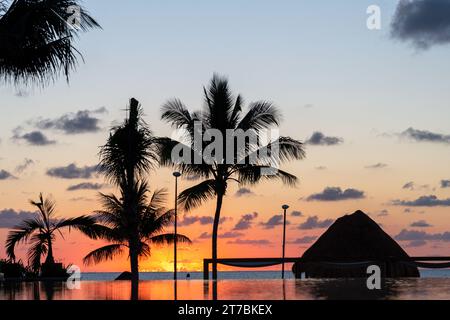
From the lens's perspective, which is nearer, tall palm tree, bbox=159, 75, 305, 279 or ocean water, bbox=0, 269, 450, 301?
ocean water, bbox=0, 269, 450, 301

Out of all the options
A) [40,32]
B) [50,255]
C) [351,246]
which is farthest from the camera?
[351,246]

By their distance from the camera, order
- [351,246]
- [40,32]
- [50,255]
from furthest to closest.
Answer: [351,246] < [50,255] < [40,32]

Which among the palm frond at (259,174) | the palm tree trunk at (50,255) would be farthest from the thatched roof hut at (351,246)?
the palm tree trunk at (50,255)

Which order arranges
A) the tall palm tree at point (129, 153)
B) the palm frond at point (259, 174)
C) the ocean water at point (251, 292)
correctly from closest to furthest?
the ocean water at point (251, 292) → the tall palm tree at point (129, 153) → the palm frond at point (259, 174)

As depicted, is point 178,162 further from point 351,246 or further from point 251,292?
point 251,292

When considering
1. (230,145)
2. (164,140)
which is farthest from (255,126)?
(164,140)

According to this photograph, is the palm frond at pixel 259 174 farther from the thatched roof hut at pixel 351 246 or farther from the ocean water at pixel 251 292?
the ocean water at pixel 251 292

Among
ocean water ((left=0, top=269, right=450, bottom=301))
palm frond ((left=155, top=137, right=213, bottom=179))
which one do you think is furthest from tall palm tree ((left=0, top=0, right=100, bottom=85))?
palm frond ((left=155, top=137, right=213, bottom=179))

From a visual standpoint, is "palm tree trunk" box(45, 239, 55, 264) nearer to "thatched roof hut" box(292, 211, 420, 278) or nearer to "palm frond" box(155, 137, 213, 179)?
"palm frond" box(155, 137, 213, 179)

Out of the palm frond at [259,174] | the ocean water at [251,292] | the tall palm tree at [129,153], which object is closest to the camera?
the ocean water at [251,292]

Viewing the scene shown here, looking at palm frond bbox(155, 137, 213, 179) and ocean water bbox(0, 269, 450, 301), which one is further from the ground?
palm frond bbox(155, 137, 213, 179)

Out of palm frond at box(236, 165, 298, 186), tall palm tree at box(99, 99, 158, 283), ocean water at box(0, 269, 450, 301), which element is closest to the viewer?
ocean water at box(0, 269, 450, 301)

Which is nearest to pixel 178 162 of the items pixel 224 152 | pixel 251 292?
pixel 224 152
